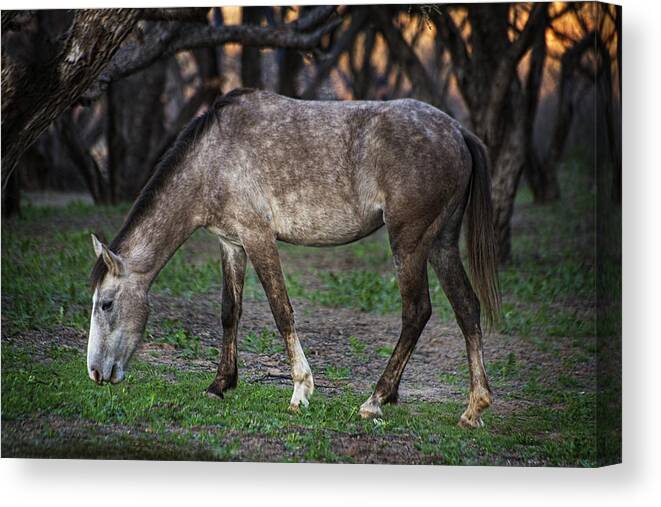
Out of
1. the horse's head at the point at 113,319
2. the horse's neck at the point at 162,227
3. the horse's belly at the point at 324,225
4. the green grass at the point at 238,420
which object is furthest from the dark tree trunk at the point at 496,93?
the horse's head at the point at 113,319

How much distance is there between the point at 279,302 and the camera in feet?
Answer: 21.5

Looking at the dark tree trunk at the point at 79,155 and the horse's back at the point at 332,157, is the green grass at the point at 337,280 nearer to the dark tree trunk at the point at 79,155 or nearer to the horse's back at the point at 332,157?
the dark tree trunk at the point at 79,155

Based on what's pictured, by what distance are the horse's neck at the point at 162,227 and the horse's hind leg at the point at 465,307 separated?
1629mm

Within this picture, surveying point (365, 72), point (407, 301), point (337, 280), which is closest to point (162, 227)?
point (407, 301)

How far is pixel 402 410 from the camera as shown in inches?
256

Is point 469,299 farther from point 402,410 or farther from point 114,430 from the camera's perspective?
point 114,430

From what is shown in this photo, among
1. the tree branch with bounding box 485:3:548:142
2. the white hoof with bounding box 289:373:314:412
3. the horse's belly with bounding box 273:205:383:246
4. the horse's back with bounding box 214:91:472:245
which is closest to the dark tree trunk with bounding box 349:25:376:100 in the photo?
the tree branch with bounding box 485:3:548:142

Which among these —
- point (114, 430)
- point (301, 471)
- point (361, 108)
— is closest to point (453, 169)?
point (361, 108)

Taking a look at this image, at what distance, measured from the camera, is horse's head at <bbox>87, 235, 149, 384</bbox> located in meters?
6.42

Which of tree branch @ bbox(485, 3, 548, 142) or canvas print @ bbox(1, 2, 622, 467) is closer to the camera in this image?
canvas print @ bbox(1, 2, 622, 467)

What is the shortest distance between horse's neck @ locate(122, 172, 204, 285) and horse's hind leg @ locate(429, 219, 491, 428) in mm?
1629

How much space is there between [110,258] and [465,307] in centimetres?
229

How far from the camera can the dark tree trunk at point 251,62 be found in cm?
1077

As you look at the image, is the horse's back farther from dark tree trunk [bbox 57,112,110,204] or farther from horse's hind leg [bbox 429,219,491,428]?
dark tree trunk [bbox 57,112,110,204]
